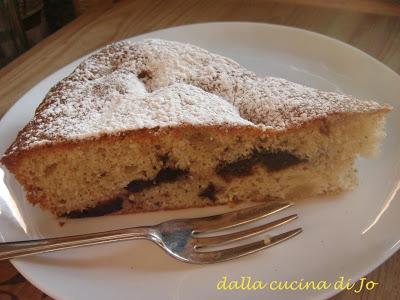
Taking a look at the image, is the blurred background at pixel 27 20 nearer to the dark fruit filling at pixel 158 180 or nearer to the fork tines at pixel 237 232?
the dark fruit filling at pixel 158 180

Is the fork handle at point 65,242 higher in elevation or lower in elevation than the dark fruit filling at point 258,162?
lower

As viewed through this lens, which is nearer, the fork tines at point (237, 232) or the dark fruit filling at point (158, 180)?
the fork tines at point (237, 232)

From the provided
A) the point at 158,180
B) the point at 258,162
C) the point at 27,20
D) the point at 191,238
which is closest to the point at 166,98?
the point at 158,180

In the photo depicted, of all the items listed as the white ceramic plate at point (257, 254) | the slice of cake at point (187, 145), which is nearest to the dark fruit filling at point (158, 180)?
the slice of cake at point (187, 145)

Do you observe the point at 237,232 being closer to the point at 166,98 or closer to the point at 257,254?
the point at 257,254

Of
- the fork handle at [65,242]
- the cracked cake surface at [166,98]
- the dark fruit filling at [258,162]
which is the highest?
the cracked cake surface at [166,98]

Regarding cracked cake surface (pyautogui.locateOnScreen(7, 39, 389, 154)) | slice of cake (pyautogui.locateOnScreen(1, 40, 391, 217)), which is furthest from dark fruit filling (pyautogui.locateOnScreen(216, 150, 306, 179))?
cracked cake surface (pyautogui.locateOnScreen(7, 39, 389, 154))

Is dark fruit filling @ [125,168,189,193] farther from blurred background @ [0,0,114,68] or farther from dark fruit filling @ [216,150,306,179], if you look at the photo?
blurred background @ [0,0,114,68]
